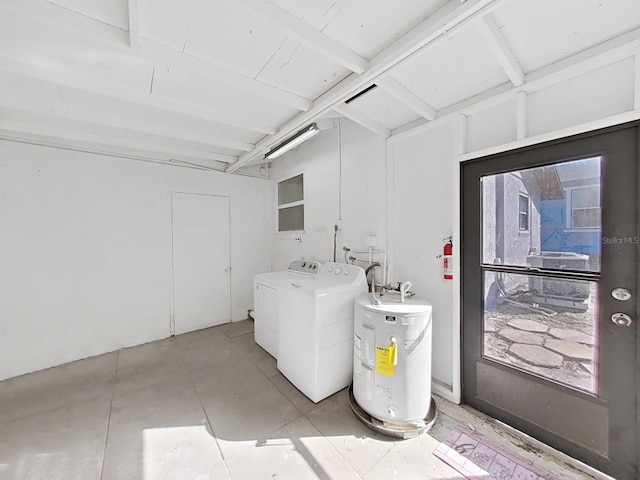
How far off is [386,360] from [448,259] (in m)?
1.02

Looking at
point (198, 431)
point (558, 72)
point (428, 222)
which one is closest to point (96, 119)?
point (198, 431)

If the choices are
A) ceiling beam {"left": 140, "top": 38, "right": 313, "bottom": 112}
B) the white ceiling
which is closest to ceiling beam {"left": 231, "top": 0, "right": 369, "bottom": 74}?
the white ceiling

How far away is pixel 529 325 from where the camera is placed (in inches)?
72.6

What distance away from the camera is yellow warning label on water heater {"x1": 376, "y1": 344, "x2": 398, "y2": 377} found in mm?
1851

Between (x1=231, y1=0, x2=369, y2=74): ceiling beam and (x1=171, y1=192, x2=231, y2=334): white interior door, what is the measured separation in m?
3.13

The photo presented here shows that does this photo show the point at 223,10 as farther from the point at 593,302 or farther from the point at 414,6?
the point at 593,302

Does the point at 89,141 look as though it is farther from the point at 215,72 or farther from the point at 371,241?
the point at 371,241

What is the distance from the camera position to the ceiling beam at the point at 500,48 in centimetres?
133

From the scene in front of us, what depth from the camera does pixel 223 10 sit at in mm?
1338

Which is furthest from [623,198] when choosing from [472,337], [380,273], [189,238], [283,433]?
[189,238]

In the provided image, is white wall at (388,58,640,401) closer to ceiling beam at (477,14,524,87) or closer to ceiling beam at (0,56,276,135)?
ceiling beam at (477,14,524,87)

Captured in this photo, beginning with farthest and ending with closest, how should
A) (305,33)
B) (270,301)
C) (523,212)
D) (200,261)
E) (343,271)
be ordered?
1. (200,261)
2. (270,301)
3. (343,271)
4. (523,212)
5. (305,33)

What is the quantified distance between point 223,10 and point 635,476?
347 centimetres

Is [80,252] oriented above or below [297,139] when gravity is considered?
below
